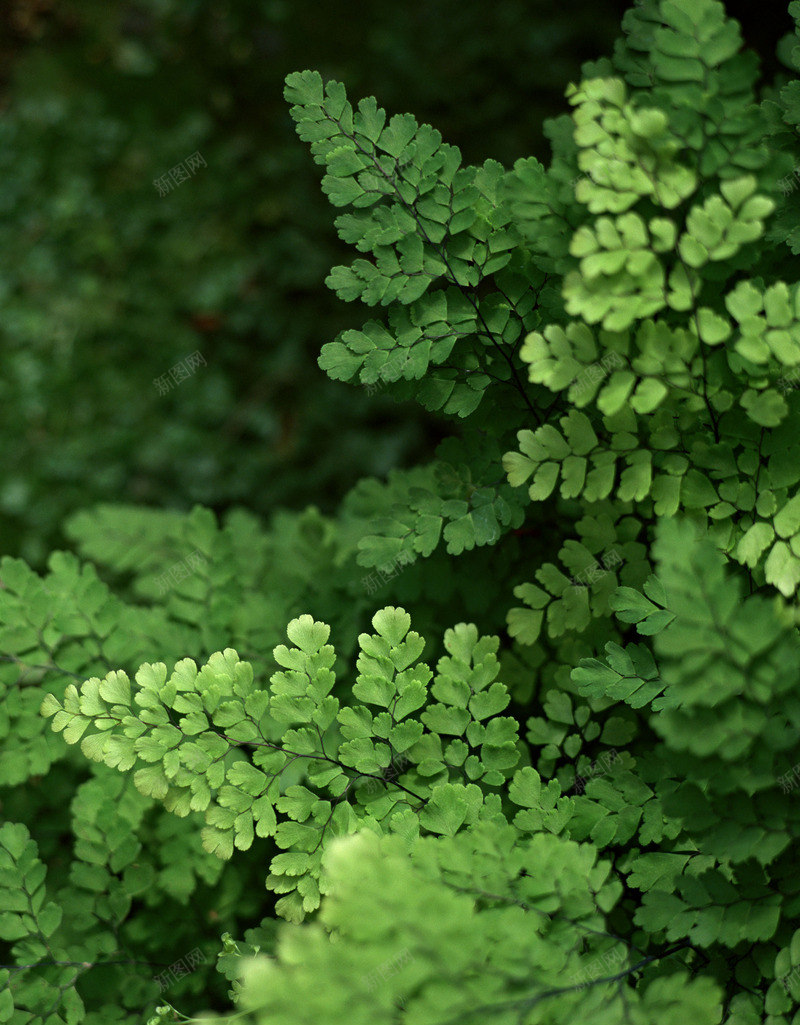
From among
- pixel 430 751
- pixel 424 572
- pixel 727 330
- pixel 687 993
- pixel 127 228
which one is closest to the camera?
pixel 687 993

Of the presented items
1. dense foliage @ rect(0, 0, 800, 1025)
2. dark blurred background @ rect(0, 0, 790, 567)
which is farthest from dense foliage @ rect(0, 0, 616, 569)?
dense foliage @ rect(0, 0, 800, 1025)

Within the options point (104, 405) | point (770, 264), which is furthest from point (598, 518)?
point (104, 405)

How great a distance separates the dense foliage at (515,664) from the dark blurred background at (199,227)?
1.47 meters

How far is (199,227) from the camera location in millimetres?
2846

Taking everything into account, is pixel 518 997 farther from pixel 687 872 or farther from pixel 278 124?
pixel 278 124

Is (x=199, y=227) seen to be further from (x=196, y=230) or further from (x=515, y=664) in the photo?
(x=515, y=664)

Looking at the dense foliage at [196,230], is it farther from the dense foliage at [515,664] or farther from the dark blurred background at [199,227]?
the dense foliage at [515,664]

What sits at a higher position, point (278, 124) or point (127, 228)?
point (278, 124)

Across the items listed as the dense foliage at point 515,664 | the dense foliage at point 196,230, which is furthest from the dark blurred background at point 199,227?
the dense foliage at point 515,664

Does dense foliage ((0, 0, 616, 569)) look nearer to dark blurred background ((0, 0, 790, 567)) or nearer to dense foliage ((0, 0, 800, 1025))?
dark blurred background ((0, 0, 790, 567))

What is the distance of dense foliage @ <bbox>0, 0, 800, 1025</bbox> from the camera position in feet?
2.71

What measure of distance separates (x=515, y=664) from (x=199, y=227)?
219 centimetres

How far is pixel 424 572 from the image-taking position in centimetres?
137

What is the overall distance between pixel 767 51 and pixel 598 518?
1.83 m
